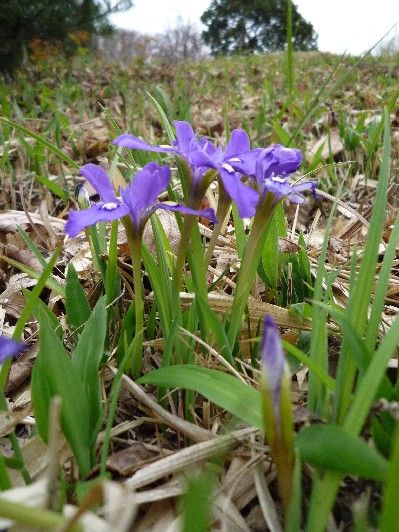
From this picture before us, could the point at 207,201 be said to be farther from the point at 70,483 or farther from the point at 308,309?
the point at 70,483

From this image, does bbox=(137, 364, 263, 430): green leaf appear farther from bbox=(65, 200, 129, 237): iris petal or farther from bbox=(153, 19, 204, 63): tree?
bbox=(153, 19, 204, 63): tree

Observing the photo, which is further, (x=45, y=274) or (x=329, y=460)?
(x=45, y=274)

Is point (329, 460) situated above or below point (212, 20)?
below

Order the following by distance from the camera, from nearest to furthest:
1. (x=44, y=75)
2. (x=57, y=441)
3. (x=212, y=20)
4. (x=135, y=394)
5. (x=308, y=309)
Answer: (x=57, y=441)
(x=135, y=394)
(x=308, y=309)
(x=44, y=75)
(x=212, y=20)

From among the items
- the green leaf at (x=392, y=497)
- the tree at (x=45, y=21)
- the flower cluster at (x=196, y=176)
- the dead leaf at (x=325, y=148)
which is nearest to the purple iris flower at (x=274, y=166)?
the flower cluster at (x=196, y=176)

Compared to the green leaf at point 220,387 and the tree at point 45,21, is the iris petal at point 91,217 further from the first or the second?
the tree at point 45,21

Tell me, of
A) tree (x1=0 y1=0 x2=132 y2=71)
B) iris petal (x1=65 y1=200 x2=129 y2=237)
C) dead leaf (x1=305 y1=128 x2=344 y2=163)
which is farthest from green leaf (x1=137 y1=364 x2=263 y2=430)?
tree (x1=0 y1=0 x2=132 y2=71)

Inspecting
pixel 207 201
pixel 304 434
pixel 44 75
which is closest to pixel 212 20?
pixel 44 75
